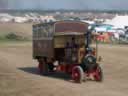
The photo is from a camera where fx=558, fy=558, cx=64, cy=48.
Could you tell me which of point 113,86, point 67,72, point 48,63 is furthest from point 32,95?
point 48,63

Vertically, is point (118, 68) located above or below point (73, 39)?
below

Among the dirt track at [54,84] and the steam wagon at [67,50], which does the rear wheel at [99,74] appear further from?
the dirt track at [54,84]

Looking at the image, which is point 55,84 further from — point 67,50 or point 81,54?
point 67,50

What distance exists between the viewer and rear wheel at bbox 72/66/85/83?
23.3 m

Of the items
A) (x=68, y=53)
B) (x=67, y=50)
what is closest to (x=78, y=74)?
(x=68, y=53)

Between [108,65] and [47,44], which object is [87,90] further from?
[108,65]

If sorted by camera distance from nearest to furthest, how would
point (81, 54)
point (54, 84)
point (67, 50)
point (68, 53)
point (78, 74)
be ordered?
point (54, 84) < point (78, 74) < point (81, 54) < point (68, 53) < point (67, 50)

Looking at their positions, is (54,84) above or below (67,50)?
below

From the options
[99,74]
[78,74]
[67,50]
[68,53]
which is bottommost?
[99,74]

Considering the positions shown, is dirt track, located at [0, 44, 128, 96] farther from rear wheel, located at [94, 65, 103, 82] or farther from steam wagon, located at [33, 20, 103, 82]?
steam wagon, located at [33, 20, 103, 82]

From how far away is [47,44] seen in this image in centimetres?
2652

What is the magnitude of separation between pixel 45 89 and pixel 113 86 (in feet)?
12.2

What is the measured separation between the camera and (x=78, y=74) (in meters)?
23.5

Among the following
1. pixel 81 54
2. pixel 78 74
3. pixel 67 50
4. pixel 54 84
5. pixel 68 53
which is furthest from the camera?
pixel 67 50
